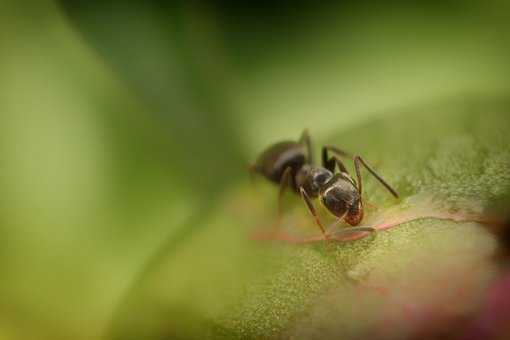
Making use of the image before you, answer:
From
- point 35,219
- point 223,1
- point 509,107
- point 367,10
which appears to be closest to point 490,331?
point 509,107

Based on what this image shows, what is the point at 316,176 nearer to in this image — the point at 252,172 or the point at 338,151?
the point at 338,151

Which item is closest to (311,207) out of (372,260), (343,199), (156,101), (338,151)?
(343,199)

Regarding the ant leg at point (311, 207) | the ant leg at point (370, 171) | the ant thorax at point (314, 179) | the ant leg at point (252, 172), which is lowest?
the ant leg at point (252, 172)

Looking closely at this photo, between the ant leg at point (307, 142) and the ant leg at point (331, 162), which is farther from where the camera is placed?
the ant leg at point (307, 142)

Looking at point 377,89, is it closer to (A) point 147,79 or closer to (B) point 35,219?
(A) point 147,79

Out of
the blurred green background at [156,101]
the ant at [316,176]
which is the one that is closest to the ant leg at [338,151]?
Answer: the ant at [316,176]

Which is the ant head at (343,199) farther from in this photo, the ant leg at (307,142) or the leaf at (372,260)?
the ant leg at (307,142)
